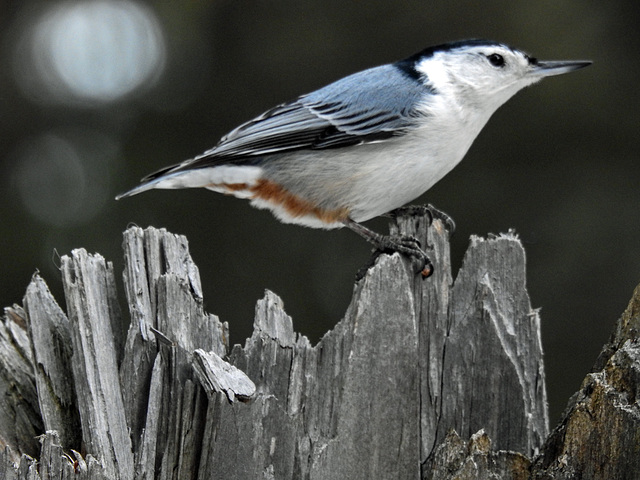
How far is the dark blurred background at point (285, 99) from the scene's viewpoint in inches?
158

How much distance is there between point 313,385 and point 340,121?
1.36 meters

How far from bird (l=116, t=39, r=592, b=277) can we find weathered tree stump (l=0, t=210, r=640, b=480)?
70 cm

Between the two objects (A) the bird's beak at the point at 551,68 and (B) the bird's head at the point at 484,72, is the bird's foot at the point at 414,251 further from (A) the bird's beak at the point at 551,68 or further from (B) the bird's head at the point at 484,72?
(A) the bird's beak at the point at 551,68

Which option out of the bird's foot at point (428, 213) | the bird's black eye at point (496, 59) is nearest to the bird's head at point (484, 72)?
the bird's black eye at point (496, 59)

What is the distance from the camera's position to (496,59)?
10.1 ft

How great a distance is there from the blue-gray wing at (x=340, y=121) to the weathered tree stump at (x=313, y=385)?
33.6 inches

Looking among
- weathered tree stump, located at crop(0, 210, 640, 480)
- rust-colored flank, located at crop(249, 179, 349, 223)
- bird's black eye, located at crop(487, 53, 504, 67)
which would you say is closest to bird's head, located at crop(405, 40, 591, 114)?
bird's black eye, located at crop(487, 53, 504, 67)

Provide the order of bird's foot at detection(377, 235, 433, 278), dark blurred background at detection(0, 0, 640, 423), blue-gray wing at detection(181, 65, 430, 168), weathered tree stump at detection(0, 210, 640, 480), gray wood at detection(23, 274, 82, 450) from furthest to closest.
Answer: dark blurred background at detection(0, 0, 640, 423), blue-gray wing at detection(181, 65, 430, 168), bird's foot at detection(377, 235, 433, 278), gray wood at detection(23, 274, 82, 450), weathered tree stump at detection(0, 210, 640, 480)

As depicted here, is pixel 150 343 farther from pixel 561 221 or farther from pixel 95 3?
pixel 95 3

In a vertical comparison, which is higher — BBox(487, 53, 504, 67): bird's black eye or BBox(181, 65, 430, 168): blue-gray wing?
BBox(487, 53, 504, 67): bird's black eye

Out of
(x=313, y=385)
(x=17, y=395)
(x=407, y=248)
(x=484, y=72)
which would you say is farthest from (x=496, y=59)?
(x=17, y=395)

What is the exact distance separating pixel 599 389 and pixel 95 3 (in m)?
3.57

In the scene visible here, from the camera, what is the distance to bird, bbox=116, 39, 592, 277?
289 cm

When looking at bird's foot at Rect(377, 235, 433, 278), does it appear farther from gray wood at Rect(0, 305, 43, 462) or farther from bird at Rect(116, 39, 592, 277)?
gray wood at Rect(0, 305, 43, 462)
